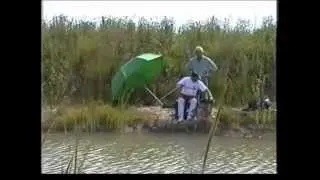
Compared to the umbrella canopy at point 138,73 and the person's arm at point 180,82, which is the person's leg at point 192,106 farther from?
the umbrella canopy at point 138,73

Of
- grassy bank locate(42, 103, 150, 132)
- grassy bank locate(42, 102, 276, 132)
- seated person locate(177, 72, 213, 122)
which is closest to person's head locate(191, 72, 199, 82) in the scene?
seated person locate(177, 72, 213, 122)

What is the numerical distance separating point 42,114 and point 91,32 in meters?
2.49

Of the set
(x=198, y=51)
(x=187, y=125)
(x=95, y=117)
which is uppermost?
(x=198, y=51)

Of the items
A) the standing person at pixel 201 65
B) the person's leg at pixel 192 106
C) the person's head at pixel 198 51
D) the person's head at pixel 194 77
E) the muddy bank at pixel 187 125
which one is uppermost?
the person's head at pixel 198 51

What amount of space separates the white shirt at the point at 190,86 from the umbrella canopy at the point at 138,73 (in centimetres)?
17

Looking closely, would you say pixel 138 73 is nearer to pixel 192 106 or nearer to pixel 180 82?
pixel 180 82

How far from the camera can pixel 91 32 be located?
3850 millimetres

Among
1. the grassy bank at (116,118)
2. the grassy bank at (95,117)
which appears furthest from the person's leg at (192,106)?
the grassy bank at (95,117)

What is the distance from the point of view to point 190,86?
448cm

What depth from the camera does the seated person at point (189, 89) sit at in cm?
439

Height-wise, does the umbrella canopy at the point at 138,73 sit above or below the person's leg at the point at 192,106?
above

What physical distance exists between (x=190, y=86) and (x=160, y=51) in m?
0.33

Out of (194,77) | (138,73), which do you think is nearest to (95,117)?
(138,73)

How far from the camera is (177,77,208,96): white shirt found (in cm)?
438
